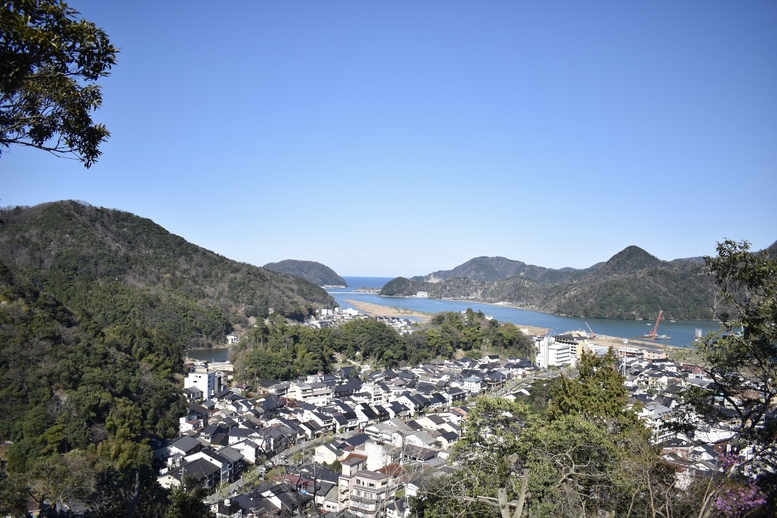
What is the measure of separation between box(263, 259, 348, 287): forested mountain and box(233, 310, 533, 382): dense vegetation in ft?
270

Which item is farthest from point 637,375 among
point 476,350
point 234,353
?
point 234,353

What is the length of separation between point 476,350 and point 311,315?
1798 centimetres

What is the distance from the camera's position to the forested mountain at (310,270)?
109 metres

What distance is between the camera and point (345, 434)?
42.9 feet

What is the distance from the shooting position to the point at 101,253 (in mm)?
30188

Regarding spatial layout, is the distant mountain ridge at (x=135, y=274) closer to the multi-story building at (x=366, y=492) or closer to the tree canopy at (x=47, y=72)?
the multi-story building at (x=366, y=492)

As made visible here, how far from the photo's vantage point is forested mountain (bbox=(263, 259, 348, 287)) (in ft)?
358

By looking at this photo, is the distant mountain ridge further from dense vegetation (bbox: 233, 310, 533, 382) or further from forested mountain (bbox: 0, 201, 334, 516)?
dense vegetation (bbox: 233, 310, 533, 382)

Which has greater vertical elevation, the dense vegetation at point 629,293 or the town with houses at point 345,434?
the dense vegetation at point 629,293

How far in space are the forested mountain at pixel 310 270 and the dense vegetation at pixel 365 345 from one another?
270 feet

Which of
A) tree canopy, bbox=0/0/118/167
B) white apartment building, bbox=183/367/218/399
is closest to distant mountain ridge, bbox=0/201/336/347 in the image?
white apartment building, bbox=183/367/218/399

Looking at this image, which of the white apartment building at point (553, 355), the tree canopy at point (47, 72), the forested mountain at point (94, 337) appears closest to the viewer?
the tree canopy at point (47, 72)

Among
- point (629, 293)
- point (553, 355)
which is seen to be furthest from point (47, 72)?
point (629, 293)

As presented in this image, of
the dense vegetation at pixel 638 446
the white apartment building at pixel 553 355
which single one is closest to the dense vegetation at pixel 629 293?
the white apartment building at pixel 553 355
